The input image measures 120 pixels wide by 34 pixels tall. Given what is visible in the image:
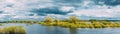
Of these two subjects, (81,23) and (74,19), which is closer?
(81,23)

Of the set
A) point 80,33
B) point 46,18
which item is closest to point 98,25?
point 80,33

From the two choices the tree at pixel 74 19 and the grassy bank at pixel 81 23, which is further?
the tree at pixel 74 19

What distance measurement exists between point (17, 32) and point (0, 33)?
2423mm

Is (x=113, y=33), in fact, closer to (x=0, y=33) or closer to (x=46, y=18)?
(x=0, y=33)

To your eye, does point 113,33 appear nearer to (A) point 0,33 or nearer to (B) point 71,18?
(A) point 0,33

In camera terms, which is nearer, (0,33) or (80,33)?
(0,33)

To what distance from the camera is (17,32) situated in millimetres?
43062

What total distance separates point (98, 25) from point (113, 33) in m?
21.1

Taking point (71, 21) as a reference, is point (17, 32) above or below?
above

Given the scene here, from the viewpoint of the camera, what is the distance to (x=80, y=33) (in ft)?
174

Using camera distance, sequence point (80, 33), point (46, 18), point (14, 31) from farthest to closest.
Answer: point (46, 18), point (80, 33), point (14, 31)

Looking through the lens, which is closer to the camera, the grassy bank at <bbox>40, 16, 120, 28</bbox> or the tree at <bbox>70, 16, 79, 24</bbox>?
the grassy bank at <bbox>40, 16, 120, 28</bbox>

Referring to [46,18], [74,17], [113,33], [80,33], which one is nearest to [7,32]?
[80,33]

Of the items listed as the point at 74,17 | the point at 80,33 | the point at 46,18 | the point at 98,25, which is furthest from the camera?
the point at 46,18
